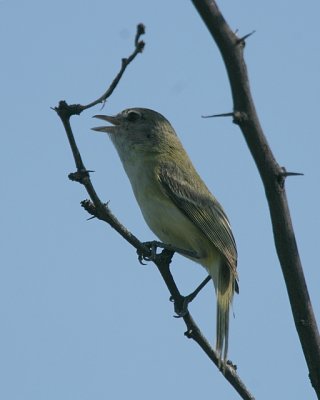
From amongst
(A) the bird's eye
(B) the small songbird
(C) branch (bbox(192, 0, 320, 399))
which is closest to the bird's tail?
(B) the small songbird

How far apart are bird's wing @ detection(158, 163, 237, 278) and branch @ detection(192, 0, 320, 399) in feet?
10.8

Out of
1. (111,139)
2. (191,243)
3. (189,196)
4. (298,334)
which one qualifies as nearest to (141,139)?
(111,139)

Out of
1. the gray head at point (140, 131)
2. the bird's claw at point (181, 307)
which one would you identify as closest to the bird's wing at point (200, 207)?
the gray head at point (140, 131)

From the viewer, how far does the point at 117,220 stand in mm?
4844

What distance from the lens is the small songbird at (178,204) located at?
734cm

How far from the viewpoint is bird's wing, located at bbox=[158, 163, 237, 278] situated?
7465mm

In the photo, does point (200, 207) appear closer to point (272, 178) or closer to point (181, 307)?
point (181, 307)

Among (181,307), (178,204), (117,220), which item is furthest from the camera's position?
(178,204)

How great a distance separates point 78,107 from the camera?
4.20m

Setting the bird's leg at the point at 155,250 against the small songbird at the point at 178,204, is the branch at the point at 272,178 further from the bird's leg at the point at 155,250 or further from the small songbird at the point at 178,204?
the small songbird at the point at 178,204

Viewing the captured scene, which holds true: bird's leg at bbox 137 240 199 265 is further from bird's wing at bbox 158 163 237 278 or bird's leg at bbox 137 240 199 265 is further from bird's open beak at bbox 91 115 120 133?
bird's open beak at bbox 91 115 120 133

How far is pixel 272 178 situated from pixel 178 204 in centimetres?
416

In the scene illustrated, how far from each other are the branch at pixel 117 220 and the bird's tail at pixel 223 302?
0.38 meters

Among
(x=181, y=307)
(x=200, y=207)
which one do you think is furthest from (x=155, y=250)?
(x=200, y=207)
